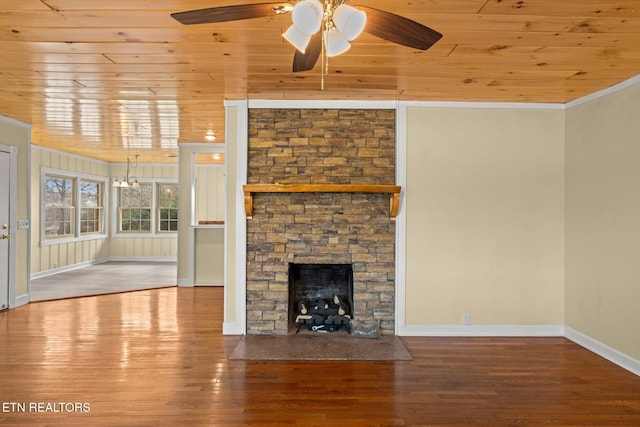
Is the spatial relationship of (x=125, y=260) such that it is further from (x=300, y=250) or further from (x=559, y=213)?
(x=559, y=213)

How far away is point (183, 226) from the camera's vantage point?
6.61 metres

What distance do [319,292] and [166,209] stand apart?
6.43 m

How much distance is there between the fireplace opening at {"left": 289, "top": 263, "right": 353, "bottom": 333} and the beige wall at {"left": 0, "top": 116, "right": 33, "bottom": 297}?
11.8 feet

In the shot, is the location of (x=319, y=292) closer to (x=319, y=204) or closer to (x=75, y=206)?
(x=319, y=204)

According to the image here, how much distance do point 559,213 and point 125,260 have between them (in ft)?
29.2

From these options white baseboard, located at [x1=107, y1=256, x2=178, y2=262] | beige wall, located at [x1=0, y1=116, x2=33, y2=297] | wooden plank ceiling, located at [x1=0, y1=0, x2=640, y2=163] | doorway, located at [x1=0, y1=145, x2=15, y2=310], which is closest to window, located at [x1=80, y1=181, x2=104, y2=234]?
white baseboard, located at [x1=107, y1=256, x2=178, y2=262]

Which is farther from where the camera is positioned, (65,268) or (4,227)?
(65,268)

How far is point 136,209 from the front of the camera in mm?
9539

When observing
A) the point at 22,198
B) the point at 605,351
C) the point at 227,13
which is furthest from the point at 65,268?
the point at 605,351

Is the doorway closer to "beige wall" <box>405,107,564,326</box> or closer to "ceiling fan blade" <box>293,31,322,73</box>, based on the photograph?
"ceiling fan blade" <box>293,31,322,73</box>

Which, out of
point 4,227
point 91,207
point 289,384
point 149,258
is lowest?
point 289,384

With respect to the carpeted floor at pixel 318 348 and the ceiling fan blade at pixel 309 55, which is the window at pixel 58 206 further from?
the ceiling fan blade at pixel 309 55

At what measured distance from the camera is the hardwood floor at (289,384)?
2.46 metres

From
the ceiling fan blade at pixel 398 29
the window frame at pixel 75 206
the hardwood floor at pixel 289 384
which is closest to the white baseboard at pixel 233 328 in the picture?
the hardwood floor at pixel 289 384
